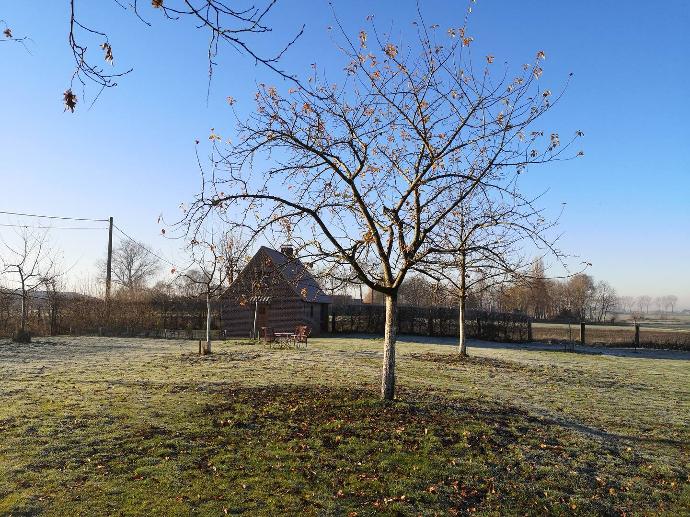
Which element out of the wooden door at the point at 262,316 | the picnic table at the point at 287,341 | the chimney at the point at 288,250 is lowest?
the picnic table at the point at 287,341

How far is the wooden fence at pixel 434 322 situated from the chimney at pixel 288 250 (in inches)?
950

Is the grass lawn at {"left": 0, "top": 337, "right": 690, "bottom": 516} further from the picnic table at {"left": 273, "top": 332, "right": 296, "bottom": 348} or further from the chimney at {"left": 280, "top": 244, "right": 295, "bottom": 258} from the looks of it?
the picnic table at {"left": 273, "top": 332, "right": 296, "bottom": 348}

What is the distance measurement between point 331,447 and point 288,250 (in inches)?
146

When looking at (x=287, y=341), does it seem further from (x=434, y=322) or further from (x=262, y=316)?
(x=434, y=322)

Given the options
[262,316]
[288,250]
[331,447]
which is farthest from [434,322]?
[331,447]

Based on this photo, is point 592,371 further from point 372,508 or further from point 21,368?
point 21,368

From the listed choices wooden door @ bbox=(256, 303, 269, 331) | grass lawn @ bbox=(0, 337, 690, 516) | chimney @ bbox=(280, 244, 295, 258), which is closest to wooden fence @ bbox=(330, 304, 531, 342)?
wooden door @ bbox=(256, 303, 269, 331)

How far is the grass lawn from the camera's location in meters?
4.93

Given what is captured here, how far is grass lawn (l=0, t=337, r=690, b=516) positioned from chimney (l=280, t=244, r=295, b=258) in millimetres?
2477

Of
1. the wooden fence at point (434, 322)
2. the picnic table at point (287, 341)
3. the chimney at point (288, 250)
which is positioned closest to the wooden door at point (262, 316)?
the wooden fence at point (434, 322)

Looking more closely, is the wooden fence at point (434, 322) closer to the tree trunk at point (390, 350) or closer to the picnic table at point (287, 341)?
the picnic table at point (287, 341)

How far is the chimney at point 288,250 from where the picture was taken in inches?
341

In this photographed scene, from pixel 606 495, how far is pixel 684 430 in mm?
3697

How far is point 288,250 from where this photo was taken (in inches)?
354
